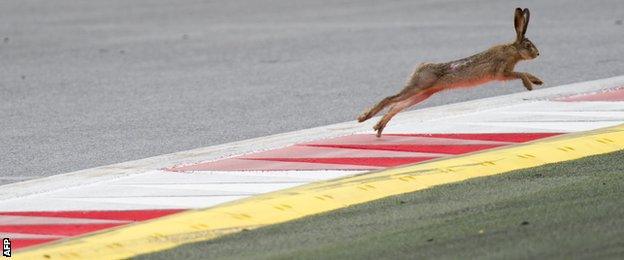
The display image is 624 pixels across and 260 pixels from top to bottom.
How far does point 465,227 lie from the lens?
725 centimetres

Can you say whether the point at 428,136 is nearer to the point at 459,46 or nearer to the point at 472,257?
the point at 472,257

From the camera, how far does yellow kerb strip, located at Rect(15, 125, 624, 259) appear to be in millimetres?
7340

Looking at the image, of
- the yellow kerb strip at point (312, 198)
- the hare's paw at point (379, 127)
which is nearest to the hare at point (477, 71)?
the hare's paw at point (379, 127)

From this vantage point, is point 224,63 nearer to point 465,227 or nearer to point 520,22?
point 520,22

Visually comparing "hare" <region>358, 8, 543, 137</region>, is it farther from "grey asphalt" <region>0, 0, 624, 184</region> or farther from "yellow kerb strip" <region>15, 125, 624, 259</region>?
"grey asphalt" <region>0, 0, 624, 184</region>

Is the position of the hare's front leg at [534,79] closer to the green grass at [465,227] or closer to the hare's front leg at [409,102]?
the hare's front leg at [409,102]

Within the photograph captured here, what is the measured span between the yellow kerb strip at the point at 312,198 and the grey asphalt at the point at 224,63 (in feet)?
7.33

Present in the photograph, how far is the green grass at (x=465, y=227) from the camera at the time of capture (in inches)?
267

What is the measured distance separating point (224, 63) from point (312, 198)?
865cm

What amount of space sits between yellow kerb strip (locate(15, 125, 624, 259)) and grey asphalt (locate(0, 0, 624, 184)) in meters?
2.23

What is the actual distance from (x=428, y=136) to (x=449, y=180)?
190 cm

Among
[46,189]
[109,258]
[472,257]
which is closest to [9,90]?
[46,189]
